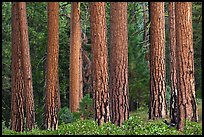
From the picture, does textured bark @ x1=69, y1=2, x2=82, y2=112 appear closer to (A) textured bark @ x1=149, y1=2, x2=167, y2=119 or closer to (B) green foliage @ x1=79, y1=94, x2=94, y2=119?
(B) green foliage @ x1=79, y1=94, x2=94, y2=119

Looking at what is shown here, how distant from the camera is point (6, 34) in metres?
30.4

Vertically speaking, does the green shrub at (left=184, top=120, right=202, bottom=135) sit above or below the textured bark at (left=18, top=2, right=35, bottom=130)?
below

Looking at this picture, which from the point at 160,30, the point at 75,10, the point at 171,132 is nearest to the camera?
the point at 171,132

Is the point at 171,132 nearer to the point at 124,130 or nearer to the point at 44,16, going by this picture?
the point at 124,130

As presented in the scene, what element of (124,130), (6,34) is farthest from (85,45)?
(124,130)

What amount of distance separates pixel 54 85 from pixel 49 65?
82cm

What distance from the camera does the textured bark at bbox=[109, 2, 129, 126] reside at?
554 inches

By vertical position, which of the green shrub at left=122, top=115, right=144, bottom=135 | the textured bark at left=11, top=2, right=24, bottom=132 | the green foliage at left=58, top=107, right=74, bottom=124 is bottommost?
the green foliage at left=58, top=107, right=74, bottom=124

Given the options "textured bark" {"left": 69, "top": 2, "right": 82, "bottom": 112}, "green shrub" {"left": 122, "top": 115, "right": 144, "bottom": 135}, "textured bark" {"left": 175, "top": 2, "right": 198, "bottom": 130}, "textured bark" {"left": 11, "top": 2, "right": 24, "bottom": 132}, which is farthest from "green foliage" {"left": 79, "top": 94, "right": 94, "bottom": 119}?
"textured bark" {"left": 175, "top": 2, "right": 198, "bottom": 130}

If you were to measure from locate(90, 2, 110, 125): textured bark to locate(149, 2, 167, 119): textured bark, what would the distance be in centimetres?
240

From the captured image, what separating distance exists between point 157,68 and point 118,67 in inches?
67.0

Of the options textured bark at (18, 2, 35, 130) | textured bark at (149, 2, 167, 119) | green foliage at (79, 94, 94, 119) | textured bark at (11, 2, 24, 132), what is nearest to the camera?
textured bark at (149, 2, 167, 119)

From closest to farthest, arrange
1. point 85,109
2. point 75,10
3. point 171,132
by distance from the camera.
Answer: point 171,132 → point 85,109 → point 75,10

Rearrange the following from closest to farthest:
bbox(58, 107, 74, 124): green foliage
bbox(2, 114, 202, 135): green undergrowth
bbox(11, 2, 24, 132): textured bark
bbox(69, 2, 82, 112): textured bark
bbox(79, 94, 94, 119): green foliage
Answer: bbox(2, 114, 202, 135): green undergrowth, bbox(11, 2, 24, 132): textured bark, bbox(58, 107, 74, 124): green foliage, bbox(79, 94, 94, 119): green foliage, bbox(69, 2, 82, 112): textured bark
